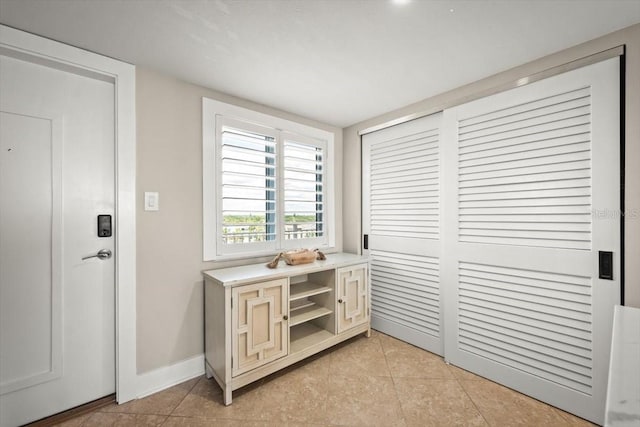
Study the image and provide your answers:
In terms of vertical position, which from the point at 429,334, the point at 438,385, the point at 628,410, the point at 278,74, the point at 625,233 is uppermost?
the point at 278,74

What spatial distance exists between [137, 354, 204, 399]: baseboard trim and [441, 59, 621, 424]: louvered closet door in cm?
198

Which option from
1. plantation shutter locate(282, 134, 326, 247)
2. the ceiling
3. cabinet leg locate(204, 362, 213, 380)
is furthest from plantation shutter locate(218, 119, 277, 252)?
cabinet leg locate(204, 362, 213, 380)

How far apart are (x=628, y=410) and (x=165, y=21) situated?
2118mm

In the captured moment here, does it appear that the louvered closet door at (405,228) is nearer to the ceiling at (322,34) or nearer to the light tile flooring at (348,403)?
the light tile flooring at (348,403)

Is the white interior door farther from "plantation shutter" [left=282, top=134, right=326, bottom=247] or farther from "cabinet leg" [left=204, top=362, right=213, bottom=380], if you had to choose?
"plantation shutter" [left=282, top=134, right=326, bottom=247]

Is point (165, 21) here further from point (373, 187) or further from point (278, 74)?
point (373, 187)

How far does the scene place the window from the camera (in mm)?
2170

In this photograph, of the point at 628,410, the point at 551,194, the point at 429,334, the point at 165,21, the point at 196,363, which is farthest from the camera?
the point at 429,334

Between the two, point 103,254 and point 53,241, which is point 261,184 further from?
point 53,241

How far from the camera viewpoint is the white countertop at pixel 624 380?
458 millimetres

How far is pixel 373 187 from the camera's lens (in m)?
2.89

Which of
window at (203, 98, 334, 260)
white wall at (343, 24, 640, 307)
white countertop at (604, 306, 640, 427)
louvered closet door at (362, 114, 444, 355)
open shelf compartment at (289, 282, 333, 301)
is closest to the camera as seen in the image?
white countertop at (604, 306, 640, 427)

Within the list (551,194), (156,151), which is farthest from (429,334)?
(156,151)

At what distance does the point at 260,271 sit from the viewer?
2059 mm
